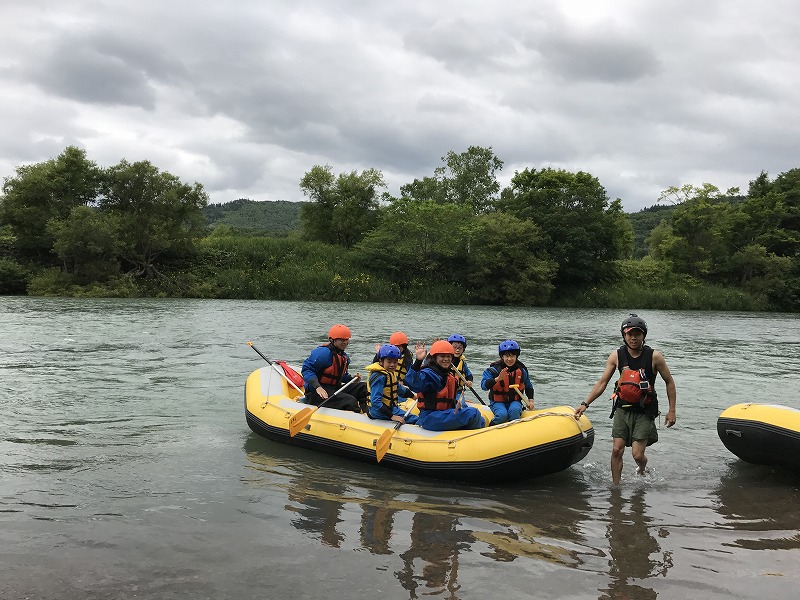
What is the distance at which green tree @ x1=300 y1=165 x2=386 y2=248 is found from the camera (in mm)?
48750

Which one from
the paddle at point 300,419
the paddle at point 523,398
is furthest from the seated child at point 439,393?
the paddle at point 300,419

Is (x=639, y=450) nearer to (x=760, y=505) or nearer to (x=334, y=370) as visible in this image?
(x=760, y=505)

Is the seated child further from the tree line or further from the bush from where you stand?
the bush

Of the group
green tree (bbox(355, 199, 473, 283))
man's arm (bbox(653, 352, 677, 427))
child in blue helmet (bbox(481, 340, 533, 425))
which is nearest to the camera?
man's arm (bbox(653, 352, 677, 427))

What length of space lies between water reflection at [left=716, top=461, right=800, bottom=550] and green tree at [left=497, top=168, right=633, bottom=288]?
34.3 m

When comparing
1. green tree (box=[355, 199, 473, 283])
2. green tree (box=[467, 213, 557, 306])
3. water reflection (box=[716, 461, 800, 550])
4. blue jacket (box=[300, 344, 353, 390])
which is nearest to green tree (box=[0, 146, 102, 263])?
green tree (box=[355, 199, 473, 283])

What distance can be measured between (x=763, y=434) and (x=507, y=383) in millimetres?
2269

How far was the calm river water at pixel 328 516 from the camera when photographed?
370 cm

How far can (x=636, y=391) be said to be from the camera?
542 centimetres

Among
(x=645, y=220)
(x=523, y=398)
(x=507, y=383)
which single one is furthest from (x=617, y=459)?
(x=645, y=220)

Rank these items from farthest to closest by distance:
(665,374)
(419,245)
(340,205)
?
(340,205)
(419,245)
(665,374)

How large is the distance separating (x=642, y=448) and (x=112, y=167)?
3735cm

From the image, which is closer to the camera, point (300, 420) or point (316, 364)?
point (300, 420)

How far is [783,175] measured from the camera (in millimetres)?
45719
